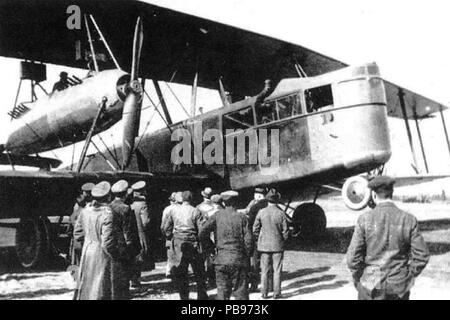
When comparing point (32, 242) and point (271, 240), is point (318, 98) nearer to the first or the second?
point (271, 240)

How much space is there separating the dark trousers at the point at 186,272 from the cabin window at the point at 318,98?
13.3 ft

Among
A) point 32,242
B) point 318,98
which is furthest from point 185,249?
point 32,242

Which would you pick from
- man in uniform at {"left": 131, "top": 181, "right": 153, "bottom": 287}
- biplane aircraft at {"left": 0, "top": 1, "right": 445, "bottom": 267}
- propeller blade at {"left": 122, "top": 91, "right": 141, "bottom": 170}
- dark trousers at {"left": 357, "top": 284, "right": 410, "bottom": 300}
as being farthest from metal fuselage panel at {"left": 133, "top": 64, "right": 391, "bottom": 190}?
dark trousers at {"left": 357, "top": 284, "right": 410, "bottom": 300}

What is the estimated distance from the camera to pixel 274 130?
9023 mm

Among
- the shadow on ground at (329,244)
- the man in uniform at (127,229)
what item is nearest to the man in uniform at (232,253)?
the man in uniform at (127,229)

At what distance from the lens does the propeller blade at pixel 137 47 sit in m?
8.46

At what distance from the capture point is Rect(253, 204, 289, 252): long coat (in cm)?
637

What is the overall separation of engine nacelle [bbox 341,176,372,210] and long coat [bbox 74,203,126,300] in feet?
20.5

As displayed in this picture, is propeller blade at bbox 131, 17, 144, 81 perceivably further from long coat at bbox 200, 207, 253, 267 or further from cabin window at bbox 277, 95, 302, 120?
long coat at bbox 200, 207, 253, 267

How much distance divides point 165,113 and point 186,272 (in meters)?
6.73

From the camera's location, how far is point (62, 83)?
10.3 m

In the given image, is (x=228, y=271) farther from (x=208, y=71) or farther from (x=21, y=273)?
(x=208, y=71)

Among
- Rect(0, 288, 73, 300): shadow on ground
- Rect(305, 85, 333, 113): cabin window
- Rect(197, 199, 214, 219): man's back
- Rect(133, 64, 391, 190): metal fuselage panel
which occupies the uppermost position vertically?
Rect(305, 85, 333, 113): cabin window

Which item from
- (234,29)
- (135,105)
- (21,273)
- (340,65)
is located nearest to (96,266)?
(135,105)
